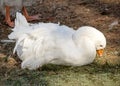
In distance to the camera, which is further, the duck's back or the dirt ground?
the duck's back

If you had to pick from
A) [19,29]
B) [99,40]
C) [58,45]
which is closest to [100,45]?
[99,40]

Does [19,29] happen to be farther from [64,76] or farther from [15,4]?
[15,4]

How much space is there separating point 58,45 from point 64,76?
0.38 m

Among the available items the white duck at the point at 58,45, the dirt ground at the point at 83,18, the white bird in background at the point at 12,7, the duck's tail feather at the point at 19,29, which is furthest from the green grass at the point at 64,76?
the white bird in background at the point at 12,7

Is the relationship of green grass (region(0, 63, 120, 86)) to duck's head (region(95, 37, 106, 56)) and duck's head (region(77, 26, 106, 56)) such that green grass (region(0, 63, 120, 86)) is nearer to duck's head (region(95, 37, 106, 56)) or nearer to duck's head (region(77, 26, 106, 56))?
duck's head (region(95, 37, 106, 56))

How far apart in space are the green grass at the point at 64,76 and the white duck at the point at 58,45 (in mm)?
117

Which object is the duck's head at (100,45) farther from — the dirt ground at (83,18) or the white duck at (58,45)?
the dirt ground at (83,18)

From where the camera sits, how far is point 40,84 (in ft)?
15.9

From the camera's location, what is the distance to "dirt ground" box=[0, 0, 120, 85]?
5688 mm

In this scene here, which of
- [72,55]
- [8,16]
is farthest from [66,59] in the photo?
[8,16]

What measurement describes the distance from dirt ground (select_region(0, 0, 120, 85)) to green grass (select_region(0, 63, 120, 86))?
0.27 metres

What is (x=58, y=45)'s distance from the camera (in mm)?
5105

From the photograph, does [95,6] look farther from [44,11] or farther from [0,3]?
[0,3]

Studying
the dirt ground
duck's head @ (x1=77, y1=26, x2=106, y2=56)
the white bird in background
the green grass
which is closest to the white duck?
duck's head @ (x1=77, y1=26, x2=106, y2=56)
